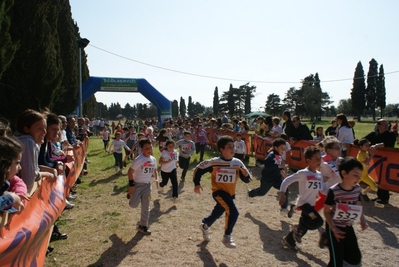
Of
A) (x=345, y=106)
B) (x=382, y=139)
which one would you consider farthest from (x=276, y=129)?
(x=345, y=106)

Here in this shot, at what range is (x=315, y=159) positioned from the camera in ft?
16.3

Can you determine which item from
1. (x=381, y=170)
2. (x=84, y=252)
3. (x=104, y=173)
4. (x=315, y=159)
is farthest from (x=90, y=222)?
(x=381, y=170)

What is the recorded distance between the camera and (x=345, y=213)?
3.69 m

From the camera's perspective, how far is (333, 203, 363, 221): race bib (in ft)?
12.1

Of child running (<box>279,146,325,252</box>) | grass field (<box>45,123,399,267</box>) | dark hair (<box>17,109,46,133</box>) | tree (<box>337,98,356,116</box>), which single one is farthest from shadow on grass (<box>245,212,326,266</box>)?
tree (<box>337,98,356,116</box>)

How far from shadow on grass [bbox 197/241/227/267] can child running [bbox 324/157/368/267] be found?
1.65 meters

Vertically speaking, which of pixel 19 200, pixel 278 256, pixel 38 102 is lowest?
pixel 278 256

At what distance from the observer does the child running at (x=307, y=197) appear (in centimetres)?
475

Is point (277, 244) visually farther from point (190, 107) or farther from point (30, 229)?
point (190, 107)

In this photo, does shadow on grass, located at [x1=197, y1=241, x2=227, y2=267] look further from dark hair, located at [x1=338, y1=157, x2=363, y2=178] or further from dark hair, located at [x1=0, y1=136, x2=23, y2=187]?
dark hair, located at [x1=0, y1=136, x2=23, y2=187]

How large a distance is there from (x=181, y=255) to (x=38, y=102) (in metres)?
13.1

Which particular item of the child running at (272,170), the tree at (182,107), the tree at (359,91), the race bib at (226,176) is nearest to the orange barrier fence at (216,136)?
the child running at (272,170)

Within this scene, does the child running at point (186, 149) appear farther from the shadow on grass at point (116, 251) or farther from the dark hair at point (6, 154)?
the dark hair at point (6, 154)

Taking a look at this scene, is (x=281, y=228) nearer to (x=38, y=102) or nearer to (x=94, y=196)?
(x=94, y=196)
